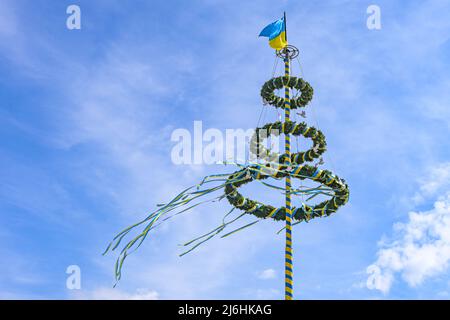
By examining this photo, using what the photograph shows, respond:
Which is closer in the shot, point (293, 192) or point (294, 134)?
point (293, 192)

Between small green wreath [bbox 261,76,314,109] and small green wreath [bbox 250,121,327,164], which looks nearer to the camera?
small green wreath [bbox 250,121,327,164]

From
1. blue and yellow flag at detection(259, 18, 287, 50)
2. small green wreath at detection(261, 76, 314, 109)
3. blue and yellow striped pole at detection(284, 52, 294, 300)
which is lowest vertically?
blue and yellow striped pole at detection(284, 52, 294, 300)

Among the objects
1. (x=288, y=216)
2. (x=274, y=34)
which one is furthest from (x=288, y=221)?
(x=274, y=34)

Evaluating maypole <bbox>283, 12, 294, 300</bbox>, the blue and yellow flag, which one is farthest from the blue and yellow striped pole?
the blue and yellow flag

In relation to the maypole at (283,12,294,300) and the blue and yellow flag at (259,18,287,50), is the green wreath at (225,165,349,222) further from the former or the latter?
the blue and yellow flag at (259,18,287,50)

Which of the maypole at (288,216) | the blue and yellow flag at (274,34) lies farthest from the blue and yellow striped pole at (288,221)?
the blue and yellow flag at (274,34)

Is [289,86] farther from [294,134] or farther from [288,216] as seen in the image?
[288,216]

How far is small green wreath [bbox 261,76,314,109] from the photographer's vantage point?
3219 cm

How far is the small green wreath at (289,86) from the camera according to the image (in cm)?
3219

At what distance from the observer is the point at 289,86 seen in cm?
3234
